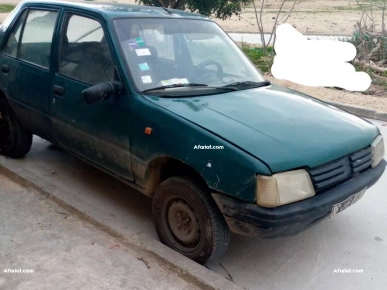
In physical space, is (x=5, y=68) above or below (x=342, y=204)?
above

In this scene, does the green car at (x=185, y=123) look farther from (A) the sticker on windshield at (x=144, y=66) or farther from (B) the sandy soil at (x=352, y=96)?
(B) the sandy soil at (x=352, y=96)

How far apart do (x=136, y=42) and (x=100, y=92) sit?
1.96ft

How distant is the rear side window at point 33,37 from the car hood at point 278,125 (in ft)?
4.97

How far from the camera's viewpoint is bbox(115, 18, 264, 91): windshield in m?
3.73

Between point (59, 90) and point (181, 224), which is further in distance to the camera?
point (59, 90)

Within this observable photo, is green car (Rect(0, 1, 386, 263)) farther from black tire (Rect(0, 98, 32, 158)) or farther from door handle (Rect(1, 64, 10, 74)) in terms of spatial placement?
black tire (Rect(0, 98, 32, 158))

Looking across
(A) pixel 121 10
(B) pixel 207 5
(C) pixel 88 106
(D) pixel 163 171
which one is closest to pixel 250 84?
(D) pixel 163 171

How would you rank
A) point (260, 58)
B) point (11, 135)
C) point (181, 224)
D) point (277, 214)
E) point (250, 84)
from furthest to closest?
point (260, 58), point (11, 135), point (250, 84), point (181, 224), point (277, 214)

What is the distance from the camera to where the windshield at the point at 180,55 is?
3.73m

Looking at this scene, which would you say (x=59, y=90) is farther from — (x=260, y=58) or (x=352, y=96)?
(x=260, y=58)

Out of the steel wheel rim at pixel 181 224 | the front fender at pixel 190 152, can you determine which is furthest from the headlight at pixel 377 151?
the steel wheel rim at pixel 181 224

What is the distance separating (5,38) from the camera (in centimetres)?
493

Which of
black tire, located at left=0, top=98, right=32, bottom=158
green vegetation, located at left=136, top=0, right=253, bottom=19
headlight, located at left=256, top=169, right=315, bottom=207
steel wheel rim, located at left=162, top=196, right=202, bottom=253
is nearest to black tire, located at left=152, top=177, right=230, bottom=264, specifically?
steel wheel rim, located at left=162, top=196, right=202, bottom=253

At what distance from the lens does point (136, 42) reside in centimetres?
382
